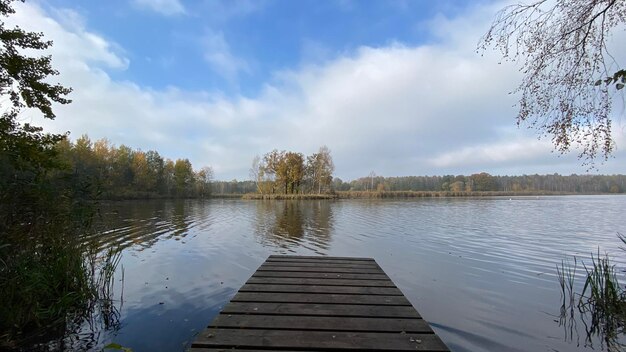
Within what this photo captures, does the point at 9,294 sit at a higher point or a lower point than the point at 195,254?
higher

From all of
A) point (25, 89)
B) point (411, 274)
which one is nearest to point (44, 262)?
point (25, 89)

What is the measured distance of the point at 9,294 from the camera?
451 cm

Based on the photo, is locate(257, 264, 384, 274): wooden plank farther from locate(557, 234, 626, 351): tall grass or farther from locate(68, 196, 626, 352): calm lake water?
locate(557, 234, 626, 351): tall grass

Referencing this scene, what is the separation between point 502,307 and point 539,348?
1690mm

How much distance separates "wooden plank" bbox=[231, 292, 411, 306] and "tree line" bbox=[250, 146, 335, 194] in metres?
57.5

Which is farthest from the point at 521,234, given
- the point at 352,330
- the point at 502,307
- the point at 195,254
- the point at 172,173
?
the point at 172,173

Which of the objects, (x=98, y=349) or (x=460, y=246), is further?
(x=460, y=246)

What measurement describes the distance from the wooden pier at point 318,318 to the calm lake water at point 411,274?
1379mm

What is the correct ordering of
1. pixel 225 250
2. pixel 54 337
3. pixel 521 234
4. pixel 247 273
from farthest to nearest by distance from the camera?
pixel 521 234 < pixel 225 250 < pixel 247 273 < pixel 54 337

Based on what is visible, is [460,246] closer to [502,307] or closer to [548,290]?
[548,290]

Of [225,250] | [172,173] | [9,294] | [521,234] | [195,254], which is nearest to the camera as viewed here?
[9,294]

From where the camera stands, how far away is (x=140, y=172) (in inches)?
2313

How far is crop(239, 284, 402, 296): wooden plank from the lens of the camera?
187 inches

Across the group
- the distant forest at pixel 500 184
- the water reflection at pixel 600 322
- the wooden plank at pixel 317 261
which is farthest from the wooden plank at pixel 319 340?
the distant forest at pixel 500 184
